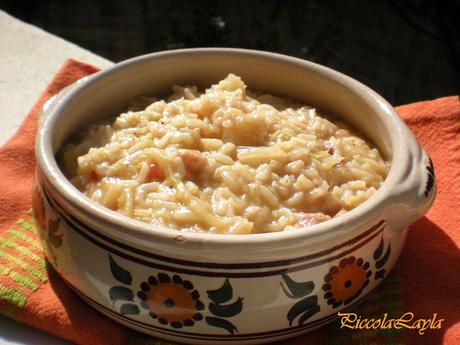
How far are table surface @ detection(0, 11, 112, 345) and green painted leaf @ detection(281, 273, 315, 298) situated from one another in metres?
1.73

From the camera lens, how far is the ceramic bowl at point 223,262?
5.76 ft

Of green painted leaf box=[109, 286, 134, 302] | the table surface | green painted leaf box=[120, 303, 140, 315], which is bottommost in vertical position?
the table surface

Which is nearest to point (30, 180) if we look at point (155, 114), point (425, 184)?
point (155, 114)

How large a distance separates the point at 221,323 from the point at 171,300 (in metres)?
0.16

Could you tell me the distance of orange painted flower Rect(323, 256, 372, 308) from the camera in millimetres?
1889

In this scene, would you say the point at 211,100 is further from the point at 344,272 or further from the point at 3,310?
the point at 3,310

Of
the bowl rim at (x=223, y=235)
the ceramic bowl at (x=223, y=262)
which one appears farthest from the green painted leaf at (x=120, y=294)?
the bowl rim at (x=223, y=235)

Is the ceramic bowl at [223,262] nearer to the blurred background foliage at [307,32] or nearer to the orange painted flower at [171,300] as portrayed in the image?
the orange painted flower at [171,300]

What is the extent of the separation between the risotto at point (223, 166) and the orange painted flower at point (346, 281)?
0.73ft

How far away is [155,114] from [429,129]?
1292 millimetres

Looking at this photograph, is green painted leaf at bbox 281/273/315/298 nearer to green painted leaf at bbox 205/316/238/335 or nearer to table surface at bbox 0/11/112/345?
green painted leaf at bbox 205/316/238/335

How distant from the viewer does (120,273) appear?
1.84 meters

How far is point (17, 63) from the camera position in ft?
12.0

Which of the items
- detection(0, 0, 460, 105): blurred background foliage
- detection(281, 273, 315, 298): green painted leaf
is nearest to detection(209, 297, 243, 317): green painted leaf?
detection(281, 273, 315, 298): green painted leaf
